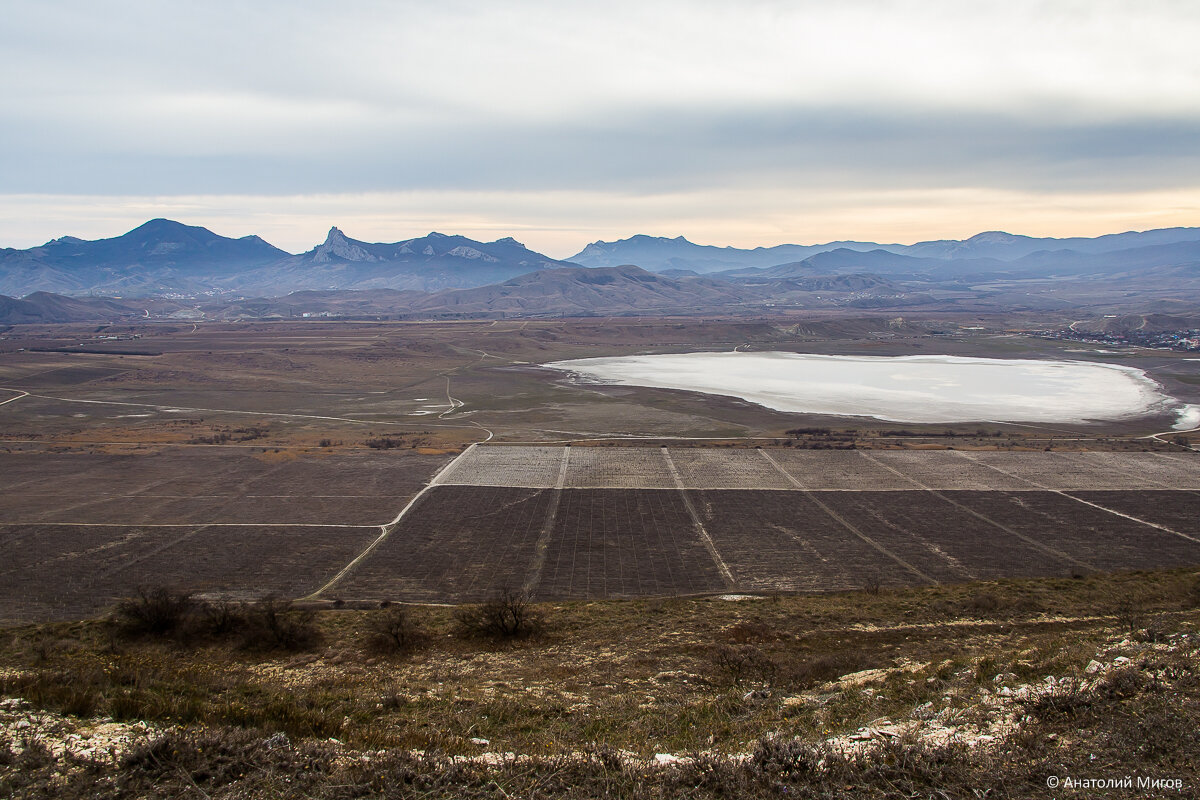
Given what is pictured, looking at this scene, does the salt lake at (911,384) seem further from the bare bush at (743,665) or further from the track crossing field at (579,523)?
the bare bush at (743,665)

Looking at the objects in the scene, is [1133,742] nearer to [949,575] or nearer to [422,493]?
[949,575]

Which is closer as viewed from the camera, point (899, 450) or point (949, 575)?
point (949, 575)

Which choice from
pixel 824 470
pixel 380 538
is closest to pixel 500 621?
pixel 380 538

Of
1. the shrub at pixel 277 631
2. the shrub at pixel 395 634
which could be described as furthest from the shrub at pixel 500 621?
the shrub at pixel 277 631

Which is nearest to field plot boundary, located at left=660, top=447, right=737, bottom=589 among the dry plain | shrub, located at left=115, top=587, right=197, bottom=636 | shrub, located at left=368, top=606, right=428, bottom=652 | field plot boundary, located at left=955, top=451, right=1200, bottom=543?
the dry plain

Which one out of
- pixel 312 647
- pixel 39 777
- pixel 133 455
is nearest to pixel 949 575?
pixel 312 647

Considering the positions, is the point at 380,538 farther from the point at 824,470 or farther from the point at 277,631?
Answer: the point at 824,470

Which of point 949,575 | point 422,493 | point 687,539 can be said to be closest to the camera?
point 949,575

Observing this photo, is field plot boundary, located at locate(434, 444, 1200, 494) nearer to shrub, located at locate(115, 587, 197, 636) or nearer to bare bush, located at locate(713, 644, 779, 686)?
shrub, located at locate(115, 587, 197, 636)
